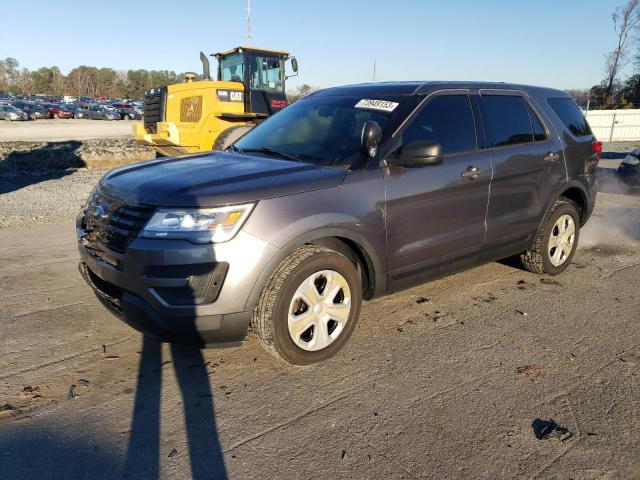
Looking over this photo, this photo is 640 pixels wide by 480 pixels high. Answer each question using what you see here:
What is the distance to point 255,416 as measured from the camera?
2785 millimetres

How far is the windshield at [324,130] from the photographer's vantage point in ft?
11.8

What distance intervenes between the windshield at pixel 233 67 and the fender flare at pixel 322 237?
28.8 feet

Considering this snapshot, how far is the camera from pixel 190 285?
2.82 m

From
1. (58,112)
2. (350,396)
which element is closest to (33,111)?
(58,112)

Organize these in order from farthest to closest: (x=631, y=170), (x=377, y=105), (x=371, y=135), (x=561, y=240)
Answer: (x=631, y=170) → (x=561, y=240) → (x=377, y=105) → (x=371, y=135)

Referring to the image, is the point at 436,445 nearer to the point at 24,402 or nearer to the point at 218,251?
the point at 218,251

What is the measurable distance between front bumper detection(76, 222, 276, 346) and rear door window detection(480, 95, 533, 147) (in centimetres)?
246

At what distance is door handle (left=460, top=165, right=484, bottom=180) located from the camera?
3.94 metres

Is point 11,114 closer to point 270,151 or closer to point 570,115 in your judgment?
point 270,151

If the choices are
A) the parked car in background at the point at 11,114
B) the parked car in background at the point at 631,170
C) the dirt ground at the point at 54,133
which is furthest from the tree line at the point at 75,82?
the parked car in background at the point at 631,170

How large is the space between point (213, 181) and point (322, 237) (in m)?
0.77

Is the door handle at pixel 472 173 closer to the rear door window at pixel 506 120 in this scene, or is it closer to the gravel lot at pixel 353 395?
the rear door window at pixel 506 120

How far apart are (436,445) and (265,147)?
8.36ft

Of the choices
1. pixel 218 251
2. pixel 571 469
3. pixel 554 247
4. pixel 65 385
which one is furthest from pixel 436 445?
pixel 554 247
